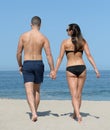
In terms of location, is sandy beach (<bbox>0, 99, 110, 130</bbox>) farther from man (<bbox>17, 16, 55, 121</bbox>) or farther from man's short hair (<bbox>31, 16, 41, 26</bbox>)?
man's short hair (<bbox>31, 16, 41, 26</bbox>)

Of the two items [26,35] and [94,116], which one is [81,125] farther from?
[26,35]

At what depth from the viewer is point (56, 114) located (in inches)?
429

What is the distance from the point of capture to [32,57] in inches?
390

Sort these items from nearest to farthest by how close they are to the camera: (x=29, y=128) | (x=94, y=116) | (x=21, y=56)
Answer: (x=29, y=128), (x=21, y=56), (x=94, y=116)

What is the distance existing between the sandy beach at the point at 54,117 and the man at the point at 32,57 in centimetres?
40

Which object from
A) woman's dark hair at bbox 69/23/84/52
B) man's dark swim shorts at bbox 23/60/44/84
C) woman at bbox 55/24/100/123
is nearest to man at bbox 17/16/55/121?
man's dark swim shorts at bbox 23/60/44/84

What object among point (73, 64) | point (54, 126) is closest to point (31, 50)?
point (73, 64)

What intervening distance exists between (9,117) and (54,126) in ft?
4.18

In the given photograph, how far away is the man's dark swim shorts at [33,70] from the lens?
984 cm

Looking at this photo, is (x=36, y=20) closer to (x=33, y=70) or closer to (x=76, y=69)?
(x=33, y=70)

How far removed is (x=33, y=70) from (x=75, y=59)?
0.89m

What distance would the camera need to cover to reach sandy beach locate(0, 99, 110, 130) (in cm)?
947

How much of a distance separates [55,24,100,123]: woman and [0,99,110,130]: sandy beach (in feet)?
1.47

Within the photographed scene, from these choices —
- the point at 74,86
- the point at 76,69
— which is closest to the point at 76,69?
the point at 76,69
